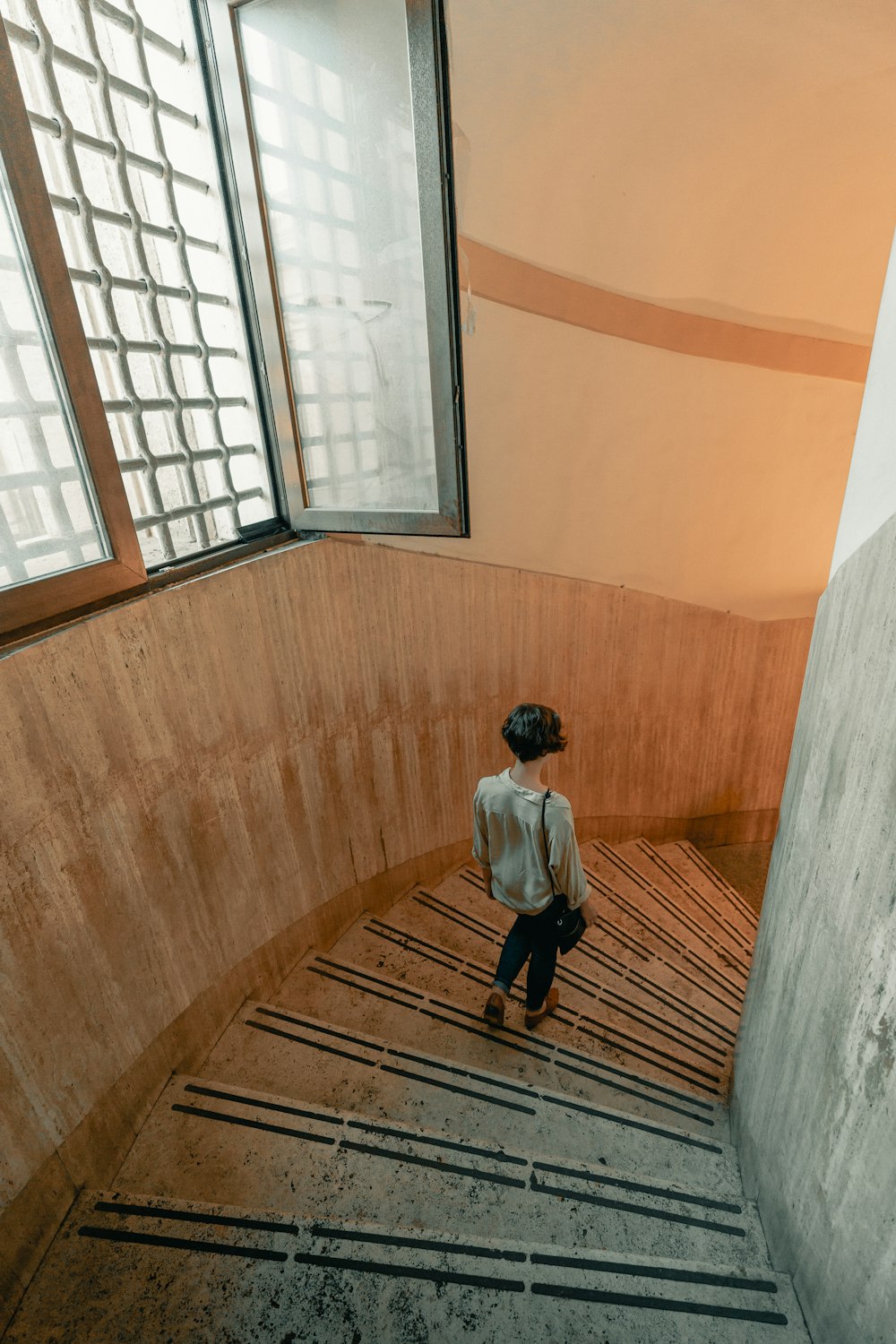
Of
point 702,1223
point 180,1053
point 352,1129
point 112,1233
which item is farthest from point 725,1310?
point 180,1053

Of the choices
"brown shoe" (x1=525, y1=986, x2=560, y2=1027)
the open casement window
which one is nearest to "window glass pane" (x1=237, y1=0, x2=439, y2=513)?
the open casement window

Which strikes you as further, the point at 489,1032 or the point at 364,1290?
the point at 489,1032

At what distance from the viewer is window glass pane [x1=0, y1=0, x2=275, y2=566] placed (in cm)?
199

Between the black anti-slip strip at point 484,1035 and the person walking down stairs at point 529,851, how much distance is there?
5 cm

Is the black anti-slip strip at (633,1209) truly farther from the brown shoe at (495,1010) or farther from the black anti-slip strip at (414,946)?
the black anti-slip strip at (414,946)

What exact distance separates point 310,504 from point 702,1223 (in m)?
2.81

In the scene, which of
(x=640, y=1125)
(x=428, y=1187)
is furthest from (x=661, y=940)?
(x=428, y=1187)

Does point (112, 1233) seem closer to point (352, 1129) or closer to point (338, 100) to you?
point (352, 1129)

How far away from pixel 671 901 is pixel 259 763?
278 cm

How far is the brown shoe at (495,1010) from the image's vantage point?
2572mm

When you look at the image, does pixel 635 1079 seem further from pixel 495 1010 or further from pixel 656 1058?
pixel 495 1010

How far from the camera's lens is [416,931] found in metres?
3.41

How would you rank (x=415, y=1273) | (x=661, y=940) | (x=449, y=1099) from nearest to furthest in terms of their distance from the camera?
(x=415, y=1273) < (x=449, y=1099) < (x=661, y=940)

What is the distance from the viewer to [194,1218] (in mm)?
1704
